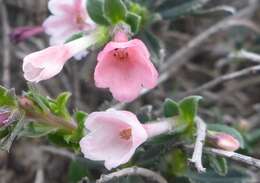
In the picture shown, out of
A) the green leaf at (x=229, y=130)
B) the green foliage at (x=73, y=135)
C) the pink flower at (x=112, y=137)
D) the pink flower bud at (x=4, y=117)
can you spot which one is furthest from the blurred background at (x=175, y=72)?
the pink flower bud at (x=4, y=117)

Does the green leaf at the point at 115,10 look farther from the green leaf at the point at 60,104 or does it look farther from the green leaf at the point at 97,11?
the green leaf at the point at 60,104

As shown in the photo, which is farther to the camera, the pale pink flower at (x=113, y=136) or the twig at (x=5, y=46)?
the twig at (x=5, y=46)

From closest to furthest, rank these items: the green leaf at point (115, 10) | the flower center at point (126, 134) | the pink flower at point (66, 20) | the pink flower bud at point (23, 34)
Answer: the flower center at point (126, 134) < the green leaf at point (115, 10) < the pink flower at point (66, 20) < the pink flower bud at point (23, 34)

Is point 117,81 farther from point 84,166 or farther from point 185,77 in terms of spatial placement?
point 185,77

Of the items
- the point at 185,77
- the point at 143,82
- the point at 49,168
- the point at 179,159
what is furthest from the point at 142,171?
the point at 185,77

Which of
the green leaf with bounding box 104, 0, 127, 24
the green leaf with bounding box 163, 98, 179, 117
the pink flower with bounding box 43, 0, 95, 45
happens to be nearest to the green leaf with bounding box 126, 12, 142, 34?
the green leaf with bounding box 104, 0, 127, 24

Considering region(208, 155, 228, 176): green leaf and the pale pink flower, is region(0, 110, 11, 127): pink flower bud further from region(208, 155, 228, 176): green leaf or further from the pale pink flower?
region(208, 155, 228, 176): green leaf
